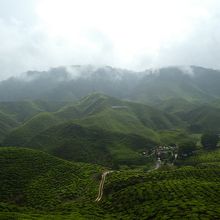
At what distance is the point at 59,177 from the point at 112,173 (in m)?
27.5

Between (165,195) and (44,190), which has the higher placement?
(44,190)

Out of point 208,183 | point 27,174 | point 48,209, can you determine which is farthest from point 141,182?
point 27,174

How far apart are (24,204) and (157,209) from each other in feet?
197

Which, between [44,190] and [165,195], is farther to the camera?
[44,190]

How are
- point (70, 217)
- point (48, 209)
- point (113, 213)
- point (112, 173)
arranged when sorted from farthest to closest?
point (112, 173) < point (48, 209) < point (113, 213) < point (70, 217)

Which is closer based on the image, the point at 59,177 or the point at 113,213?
the point at 113,213

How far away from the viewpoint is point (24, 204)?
529 feet

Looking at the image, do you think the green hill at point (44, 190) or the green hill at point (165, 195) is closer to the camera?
the green hill at point (165, 195)

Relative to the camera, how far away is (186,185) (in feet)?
518

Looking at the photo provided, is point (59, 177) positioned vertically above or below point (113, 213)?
above

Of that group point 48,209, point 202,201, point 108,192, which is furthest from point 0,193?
point 202,201

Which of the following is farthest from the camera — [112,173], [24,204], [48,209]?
[112,173]

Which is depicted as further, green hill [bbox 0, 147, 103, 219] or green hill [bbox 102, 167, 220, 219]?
green hill [bbox 0, 147, 103, 219]

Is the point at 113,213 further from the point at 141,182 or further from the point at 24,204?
the point at 24,204
